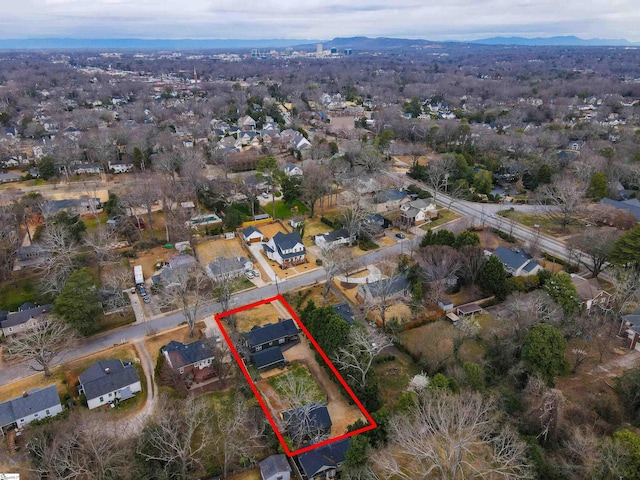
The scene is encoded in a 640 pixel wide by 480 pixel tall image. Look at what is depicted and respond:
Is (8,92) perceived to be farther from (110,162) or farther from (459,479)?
(459,479)

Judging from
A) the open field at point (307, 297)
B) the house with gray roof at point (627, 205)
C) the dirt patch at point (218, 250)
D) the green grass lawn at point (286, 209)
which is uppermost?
the house with gray roof at point (627, 205)

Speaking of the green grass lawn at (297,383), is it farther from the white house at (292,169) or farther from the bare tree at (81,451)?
the white house at (292,169)

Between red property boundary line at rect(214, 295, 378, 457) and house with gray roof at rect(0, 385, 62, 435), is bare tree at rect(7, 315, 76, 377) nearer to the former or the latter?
house with gray roof at rect(0, 385, 62, 435)

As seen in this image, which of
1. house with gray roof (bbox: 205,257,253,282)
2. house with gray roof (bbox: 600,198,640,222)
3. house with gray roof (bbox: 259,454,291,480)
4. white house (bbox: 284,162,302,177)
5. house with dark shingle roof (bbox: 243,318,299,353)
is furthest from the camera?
white house (bbox: 284,162,302,177)

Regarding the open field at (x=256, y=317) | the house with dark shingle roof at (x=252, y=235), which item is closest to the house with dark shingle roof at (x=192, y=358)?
the open field at (x=256, y=317)

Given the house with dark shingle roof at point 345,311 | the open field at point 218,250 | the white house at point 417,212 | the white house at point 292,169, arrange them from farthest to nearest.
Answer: the white house at point 292,169, the white house at point 417,212, the open field at point 218,250, the house with dark shingle roof at point 345,311

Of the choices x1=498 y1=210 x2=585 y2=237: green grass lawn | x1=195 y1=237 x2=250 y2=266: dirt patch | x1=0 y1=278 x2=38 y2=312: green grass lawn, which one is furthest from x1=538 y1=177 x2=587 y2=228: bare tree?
x1=0 y1=278 x2=38 y2=312: green grass lawn
